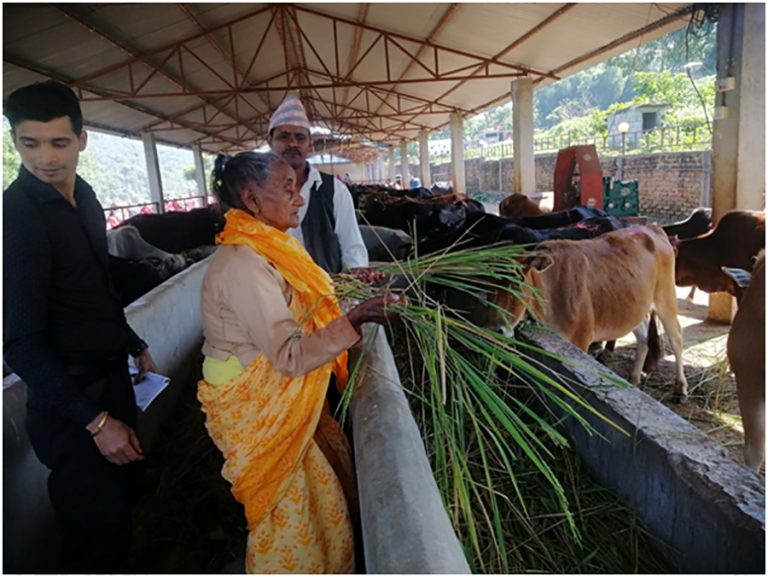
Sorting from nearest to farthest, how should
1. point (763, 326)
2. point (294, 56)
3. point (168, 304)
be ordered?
point (763, 326)
point (168, 304)
point (294, 56)

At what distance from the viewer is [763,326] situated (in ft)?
8.23

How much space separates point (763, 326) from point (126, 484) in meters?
2.95

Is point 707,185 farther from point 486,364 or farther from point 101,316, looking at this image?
Answer: point 101,316

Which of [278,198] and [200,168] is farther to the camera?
[200,168]

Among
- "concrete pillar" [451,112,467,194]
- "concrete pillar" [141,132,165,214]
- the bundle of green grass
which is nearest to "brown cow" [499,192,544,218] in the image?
"concrete pillar" [451,112,467,194]

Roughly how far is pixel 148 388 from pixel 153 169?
1718cm

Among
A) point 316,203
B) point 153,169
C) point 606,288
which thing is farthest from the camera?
point 153,169

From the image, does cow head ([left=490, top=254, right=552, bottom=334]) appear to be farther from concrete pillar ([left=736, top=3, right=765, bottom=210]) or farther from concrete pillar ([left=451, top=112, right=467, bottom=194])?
concrete pillar ([left=451, top=112, right=467, bottom=194])

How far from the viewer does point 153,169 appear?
1723 centimetres

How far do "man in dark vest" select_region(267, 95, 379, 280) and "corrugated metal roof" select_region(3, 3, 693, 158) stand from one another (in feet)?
19.1

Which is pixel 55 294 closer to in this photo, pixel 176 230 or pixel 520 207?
pixel 176 230

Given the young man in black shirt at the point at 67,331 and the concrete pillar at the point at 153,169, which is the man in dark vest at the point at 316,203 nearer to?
the young man in black shirt at the point at 67,331

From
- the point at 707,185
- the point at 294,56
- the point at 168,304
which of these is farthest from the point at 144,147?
the point at 707,185

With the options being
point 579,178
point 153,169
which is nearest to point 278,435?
point 579,178
